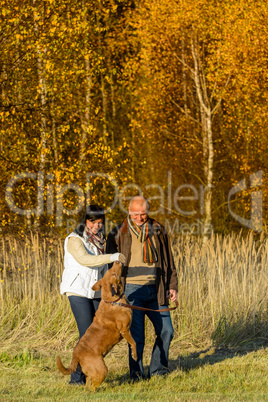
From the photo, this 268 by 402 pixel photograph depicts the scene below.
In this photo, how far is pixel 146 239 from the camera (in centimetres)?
584

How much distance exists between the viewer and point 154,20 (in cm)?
1723

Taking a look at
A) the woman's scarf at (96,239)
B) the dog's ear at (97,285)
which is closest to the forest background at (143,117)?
the woman's scarf at (96,239)

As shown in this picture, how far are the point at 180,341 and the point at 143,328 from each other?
2177mm

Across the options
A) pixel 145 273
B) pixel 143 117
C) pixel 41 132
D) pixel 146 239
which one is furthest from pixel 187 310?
pixel 143 117

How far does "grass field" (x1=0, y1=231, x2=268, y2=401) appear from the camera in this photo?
5.68 m

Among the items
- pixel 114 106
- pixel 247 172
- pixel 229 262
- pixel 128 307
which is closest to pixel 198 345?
pixel 229 262

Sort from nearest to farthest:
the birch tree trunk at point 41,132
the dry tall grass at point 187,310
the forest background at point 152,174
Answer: the forest background at point 152,174
the dry tall grass at point 187,310
the birch tree trunk at point 41,132

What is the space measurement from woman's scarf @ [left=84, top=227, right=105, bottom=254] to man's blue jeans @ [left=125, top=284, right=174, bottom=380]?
1.39ft

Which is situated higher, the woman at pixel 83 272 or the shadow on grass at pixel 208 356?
the woman at pixel 83 272

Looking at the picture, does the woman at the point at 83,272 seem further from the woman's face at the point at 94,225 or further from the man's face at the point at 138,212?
the man's face at the point at 138,212

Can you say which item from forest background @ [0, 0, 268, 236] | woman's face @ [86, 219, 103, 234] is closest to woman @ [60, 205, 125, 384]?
A: woman's face @ [86, 219, 103, 234]

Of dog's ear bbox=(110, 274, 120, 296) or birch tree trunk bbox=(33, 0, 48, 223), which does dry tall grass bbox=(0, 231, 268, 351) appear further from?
dog's ear bbox=(110, 274, 120, 296)

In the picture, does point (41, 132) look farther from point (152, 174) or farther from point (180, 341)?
point (152, 174)

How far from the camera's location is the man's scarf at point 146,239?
581 centimetres
